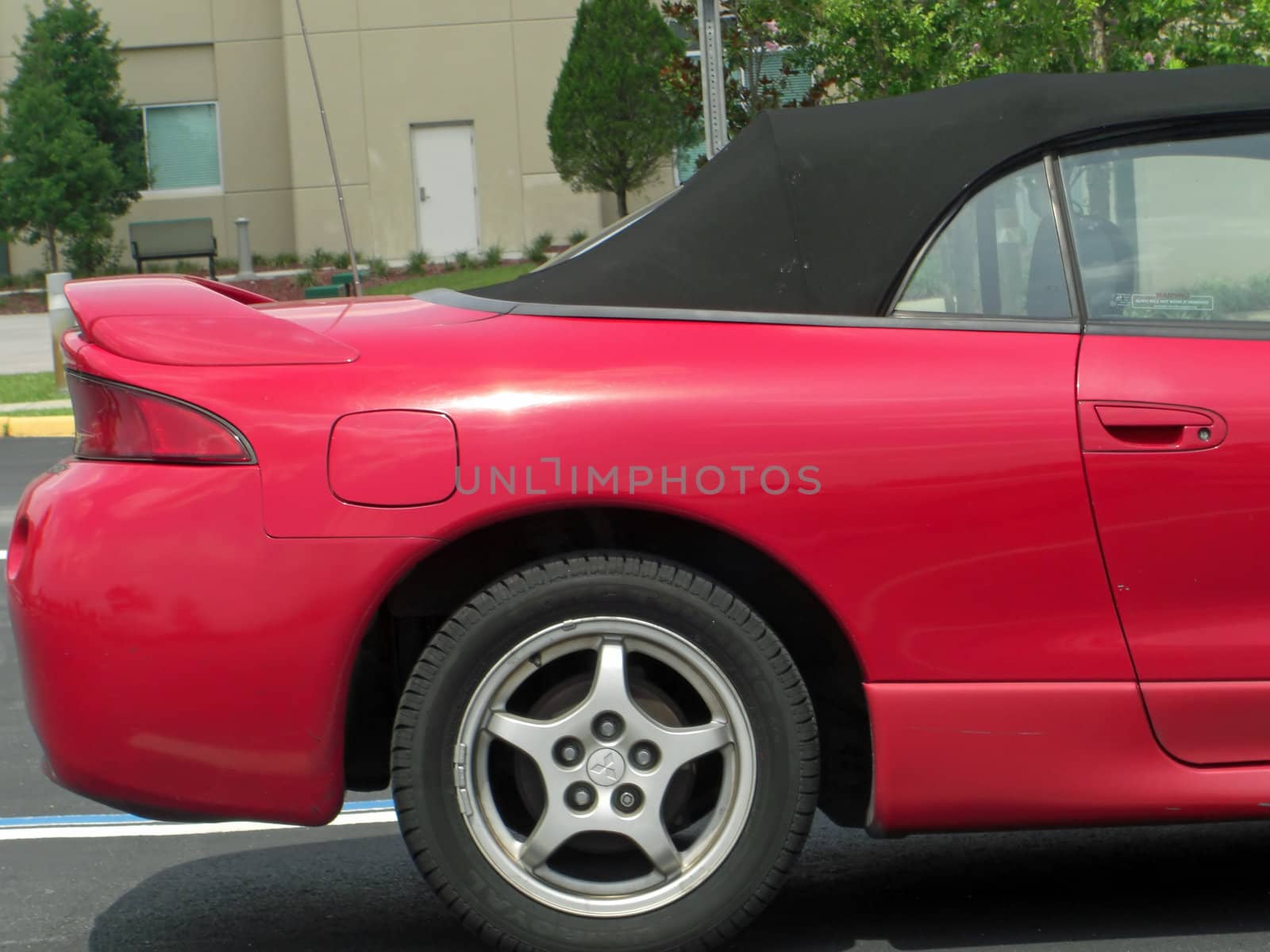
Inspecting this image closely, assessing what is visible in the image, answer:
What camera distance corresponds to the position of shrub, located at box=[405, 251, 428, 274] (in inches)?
1060

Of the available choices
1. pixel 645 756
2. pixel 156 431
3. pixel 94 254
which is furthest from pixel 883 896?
pixel 94 254

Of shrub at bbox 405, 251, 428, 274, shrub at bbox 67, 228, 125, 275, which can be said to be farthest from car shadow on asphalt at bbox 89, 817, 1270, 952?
shrub at bbox 67, 228, 125, 275

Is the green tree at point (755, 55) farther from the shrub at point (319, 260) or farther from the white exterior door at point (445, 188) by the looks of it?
the shrub at point (319, 260)

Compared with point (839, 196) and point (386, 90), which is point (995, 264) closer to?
point (839, 196)

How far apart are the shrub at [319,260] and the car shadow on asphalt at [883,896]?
2453 centimetres

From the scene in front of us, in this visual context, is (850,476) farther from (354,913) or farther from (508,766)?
(354,913)

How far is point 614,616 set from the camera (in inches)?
114

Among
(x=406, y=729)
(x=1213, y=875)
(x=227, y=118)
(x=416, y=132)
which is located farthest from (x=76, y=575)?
(x=227, y=118)

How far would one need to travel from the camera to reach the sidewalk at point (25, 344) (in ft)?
61.8

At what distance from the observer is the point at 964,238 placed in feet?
9.98

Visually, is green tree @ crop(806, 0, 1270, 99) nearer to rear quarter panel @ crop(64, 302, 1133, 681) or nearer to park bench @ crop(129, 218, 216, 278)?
rear quarter panel @ crop(64, 302, 1133, 681)

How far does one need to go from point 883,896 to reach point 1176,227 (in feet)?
4.66

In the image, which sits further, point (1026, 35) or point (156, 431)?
point (1026, 35)

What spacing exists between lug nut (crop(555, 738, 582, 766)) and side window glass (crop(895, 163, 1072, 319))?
3.07ft
